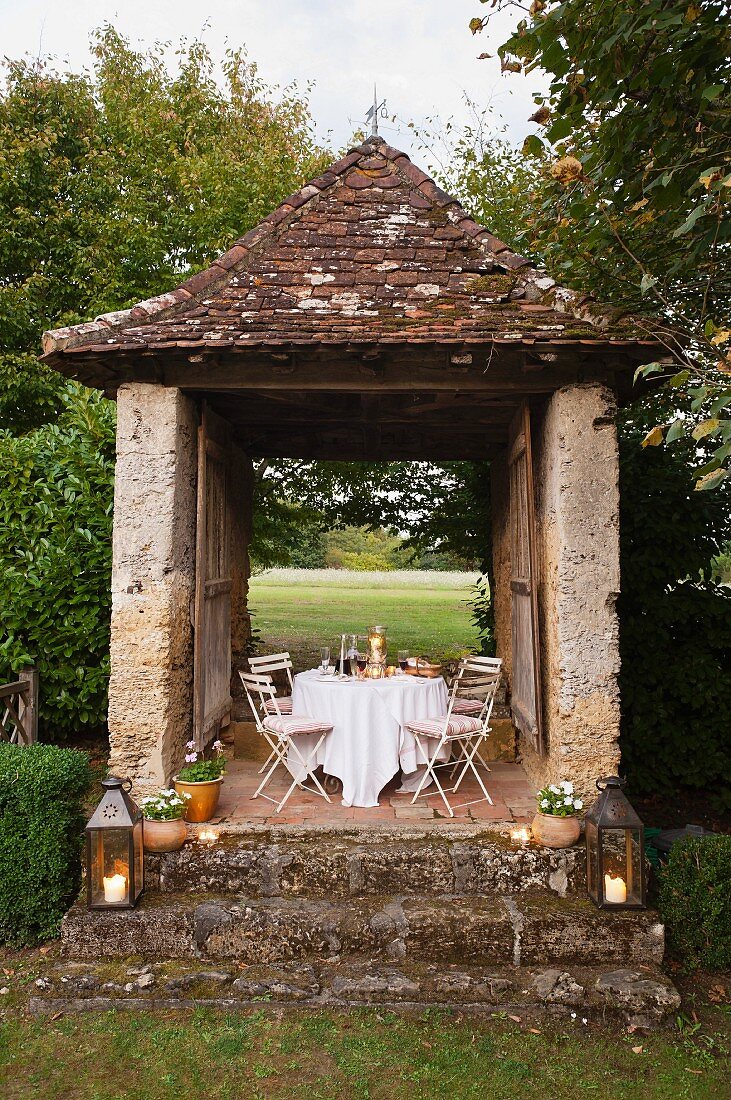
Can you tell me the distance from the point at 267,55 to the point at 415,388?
12.2m

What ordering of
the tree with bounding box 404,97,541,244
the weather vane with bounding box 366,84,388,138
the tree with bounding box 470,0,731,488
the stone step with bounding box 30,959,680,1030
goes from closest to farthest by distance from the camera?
the tree with bounding box 470,0,731,488
the stone step with bounding box 30,959,680,1030
the weather vane with bounding box 366,84,388,138
the tree with bounding box 404,97,541,244

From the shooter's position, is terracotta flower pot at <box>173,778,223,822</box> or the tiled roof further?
terracotta flower pot at <box>173,778,223,822</box>

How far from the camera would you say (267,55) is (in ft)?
44.0

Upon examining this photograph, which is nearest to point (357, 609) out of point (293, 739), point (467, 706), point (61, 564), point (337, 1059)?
point (467, 706)

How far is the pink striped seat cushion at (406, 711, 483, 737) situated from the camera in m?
5.17

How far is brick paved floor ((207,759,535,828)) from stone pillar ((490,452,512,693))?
60.9 inches

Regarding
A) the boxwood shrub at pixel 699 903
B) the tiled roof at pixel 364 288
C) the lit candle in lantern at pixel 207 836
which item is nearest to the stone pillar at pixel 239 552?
the tiled roof at pixel 364 288

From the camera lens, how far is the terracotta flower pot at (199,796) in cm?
465

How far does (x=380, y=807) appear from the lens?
5.21 meters

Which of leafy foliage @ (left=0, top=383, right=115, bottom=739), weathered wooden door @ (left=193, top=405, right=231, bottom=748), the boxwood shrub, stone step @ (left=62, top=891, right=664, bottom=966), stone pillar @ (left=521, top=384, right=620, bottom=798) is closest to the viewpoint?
stone step @ (left=62, top=891, right=664, bottom=966)

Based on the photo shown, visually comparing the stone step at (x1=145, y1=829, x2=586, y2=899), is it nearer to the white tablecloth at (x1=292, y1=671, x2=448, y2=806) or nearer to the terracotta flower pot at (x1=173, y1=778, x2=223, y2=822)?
the terracotta flower pot at (x1=173, y1=778, x2=223, y2=822)

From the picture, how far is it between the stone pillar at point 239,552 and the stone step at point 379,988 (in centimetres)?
322

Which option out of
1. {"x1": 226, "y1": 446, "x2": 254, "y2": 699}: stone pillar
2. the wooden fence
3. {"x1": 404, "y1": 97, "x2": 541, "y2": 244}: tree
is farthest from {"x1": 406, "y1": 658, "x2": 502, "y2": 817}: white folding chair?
{"x1": 404, "y1": 97, "x2": 541, "y2": 244}: tree

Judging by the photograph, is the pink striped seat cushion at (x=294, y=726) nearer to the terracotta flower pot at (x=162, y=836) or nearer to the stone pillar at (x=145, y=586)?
the stone pillar at (x=145, y=586)
